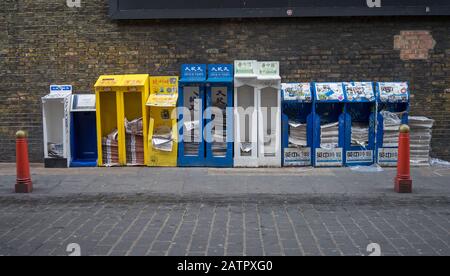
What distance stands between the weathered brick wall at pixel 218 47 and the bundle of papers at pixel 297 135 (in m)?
1.27

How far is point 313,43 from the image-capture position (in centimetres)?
1077

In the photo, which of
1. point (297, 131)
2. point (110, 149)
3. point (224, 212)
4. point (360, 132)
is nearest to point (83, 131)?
point (110, 149)

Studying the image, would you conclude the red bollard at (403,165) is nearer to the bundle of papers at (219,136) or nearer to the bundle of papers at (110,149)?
the bundle of papers at (219,136)

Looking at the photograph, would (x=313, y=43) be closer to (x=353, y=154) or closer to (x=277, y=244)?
(x=353, y=154)

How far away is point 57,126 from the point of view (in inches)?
415

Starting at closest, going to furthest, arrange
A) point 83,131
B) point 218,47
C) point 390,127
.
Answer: point 390,127, point 83,131, point 218,47

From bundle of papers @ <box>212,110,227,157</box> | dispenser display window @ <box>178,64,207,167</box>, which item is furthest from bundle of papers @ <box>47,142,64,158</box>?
bundle of papers @ <box>212,110,227,157</box>

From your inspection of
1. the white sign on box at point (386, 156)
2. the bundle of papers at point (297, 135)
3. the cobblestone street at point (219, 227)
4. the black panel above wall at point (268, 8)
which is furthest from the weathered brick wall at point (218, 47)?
the cobblestone street at point (219, 227)

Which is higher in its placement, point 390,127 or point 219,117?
point 219,117

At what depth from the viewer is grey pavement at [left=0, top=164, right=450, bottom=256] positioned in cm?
545

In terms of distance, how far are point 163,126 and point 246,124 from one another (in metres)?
1.66

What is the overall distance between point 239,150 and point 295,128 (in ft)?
3.91

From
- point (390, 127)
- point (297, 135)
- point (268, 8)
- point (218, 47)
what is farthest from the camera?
point (218, 47)

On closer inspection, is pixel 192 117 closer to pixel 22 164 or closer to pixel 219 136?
pixel 219 136
